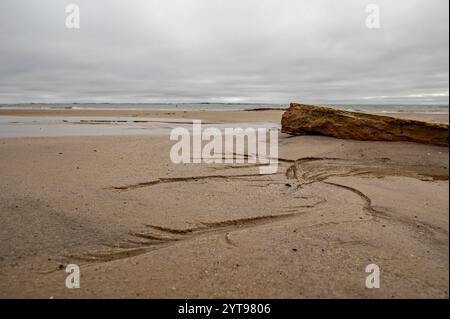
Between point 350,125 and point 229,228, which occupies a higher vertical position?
point 350,125

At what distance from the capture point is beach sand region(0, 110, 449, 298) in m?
2.21

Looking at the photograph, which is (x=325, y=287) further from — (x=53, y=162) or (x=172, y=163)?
(x=53, y=162)

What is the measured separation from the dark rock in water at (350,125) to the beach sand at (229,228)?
1.27 ft

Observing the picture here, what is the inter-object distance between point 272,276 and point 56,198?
286 centimetres

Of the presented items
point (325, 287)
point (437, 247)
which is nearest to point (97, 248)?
point (325, 287)

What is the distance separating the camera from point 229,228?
10.7 ft

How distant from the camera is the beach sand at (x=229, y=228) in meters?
2.21

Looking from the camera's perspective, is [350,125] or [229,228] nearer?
[229,228]

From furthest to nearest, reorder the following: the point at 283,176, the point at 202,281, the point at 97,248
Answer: the point at 283,176, the point at 97,248, the point at 202,281

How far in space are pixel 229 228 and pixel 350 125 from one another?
4.62 meters

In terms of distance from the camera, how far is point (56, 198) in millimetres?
3971

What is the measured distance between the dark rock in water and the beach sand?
388 mm
